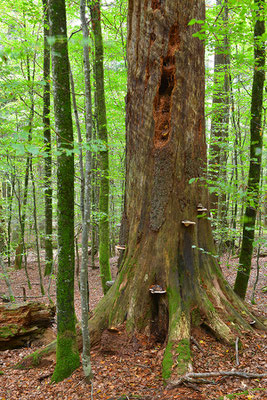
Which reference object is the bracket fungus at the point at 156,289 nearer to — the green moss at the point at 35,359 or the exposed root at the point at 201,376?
the exposed root at the point at 201,376

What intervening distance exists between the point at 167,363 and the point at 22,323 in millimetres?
3588

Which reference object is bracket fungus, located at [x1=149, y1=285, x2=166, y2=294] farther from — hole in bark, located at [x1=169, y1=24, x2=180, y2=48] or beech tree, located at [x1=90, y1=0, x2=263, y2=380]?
hole in bark, located at [x1=169, y1=24, x2=180, y2=48]

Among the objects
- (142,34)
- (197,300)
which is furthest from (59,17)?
(197,300)

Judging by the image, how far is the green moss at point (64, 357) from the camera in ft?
12.4

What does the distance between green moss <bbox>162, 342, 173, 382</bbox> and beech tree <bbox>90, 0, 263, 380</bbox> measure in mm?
357

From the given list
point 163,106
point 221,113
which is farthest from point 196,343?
point 221,113

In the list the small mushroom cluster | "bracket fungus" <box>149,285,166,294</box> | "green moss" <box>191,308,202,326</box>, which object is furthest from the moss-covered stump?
the small mushroom cluster

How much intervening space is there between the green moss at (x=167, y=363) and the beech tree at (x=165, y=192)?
14.0 inches

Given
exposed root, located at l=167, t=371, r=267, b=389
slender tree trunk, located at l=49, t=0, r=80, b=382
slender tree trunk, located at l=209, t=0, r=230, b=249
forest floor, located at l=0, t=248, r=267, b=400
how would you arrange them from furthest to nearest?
slender tree trunk, located at l=209, t=0, r=230, b=249, slender tree trunk, located at l=49, t=0, r=80, b=382, exposed root, located at l=167, t=371, r=267, b=389, forest floor, located at l=0, t=248, r=267, b=400

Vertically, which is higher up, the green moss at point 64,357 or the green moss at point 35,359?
the green moss at point 64,357

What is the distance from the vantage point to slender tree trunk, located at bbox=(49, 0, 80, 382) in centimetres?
355

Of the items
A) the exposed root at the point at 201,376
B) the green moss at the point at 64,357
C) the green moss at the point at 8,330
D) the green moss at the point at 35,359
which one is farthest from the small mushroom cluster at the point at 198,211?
the green moss at the point at 8,330

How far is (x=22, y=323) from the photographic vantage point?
5625mm

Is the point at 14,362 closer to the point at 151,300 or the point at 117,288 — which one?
the point at 117,288
